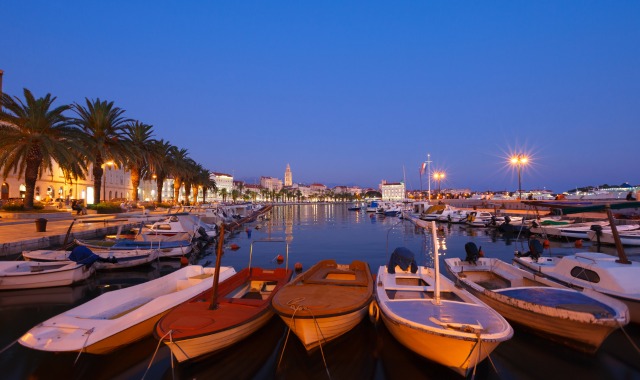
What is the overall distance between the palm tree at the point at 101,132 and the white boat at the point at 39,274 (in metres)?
23.4

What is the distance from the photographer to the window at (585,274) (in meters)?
10.6

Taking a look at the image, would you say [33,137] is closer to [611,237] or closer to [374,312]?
[374,312]

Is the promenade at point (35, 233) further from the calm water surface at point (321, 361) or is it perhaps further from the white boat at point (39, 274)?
the calm water surface at point (321, 361)

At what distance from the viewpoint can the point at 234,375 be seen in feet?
24.4

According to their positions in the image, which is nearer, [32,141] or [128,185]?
[32,141]

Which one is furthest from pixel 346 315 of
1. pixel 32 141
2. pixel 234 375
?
pixel 32 141

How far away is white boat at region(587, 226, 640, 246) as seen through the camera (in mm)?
26141

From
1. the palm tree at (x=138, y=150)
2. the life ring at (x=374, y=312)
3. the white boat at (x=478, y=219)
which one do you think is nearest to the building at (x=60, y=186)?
the palm tree at (x=138, y=150)

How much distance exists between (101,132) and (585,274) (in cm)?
4126

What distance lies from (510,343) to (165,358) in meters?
8.47

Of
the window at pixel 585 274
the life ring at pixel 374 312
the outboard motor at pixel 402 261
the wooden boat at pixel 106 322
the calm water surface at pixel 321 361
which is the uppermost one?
the outboard motor at pixel 402 261

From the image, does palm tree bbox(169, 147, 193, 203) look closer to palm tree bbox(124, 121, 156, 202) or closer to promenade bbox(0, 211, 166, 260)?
palm tree bbox(124, 121, 156, 202)

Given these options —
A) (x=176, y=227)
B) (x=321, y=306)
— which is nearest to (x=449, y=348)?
(x=321, y=306)

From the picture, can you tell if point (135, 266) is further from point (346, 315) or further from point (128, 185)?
point (128, 185)
